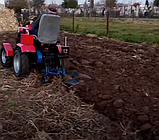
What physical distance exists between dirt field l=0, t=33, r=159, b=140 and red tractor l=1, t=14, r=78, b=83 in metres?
A: 0.27

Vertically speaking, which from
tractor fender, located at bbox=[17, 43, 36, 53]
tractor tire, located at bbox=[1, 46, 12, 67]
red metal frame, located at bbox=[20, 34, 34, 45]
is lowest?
tractor tire, located at bbox=[1, 46, 12, 67]

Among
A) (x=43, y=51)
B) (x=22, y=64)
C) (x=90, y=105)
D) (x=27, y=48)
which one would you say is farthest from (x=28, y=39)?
(x=90, y=105)

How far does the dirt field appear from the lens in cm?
336

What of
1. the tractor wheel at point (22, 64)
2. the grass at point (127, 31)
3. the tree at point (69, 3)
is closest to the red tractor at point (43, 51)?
the tractor wheel at point (22, 64)

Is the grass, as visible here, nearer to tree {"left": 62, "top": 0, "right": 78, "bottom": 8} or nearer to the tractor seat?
the tractor seat

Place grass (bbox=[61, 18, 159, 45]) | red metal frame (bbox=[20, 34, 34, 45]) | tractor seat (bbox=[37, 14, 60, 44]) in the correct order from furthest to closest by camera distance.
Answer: grass (bbox=[61, 18, 159, 45]), red metal frame (bbox=[20, 34, 34, 45]), tractor seat (bbox=[37, 14, 60, 44])

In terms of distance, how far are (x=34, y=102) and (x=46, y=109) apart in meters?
0.36

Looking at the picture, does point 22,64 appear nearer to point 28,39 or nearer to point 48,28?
point 28,39

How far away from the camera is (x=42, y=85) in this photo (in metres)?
4.86

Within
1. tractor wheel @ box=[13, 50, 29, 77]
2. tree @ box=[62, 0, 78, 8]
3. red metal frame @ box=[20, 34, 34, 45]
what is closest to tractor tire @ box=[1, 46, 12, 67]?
tractor wheel @ box=[13, 50, 29, 77]

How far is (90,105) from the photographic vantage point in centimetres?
411

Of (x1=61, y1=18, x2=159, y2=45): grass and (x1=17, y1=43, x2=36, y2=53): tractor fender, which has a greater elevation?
(x1=17, y1=43, x2=36, y2=53): tractor fender

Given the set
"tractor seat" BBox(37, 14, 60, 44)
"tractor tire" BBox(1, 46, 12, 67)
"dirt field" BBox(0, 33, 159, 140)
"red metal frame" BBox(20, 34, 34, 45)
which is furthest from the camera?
"tractor tire" BBox(1, 46, 12, 67)

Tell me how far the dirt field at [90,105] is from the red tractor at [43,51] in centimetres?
27
